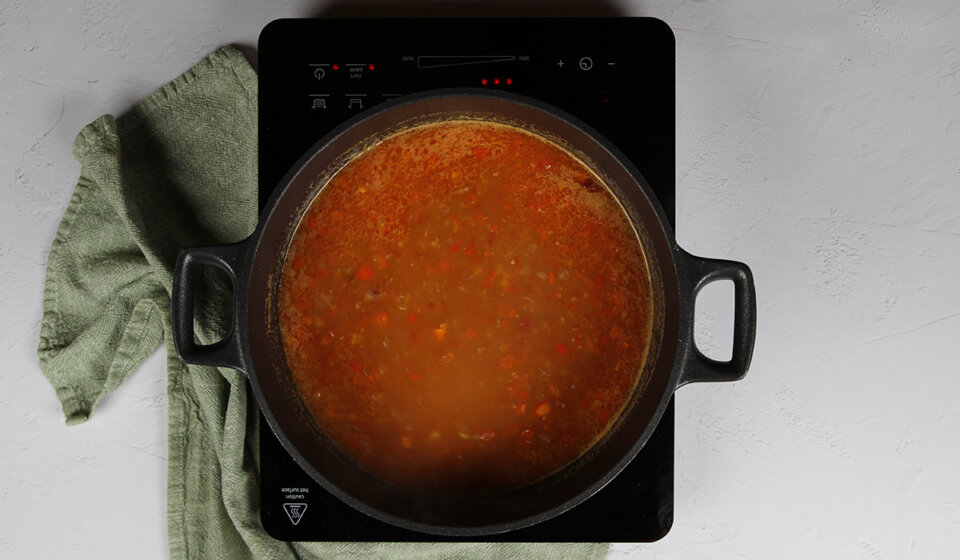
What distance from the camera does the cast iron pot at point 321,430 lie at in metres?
0.76

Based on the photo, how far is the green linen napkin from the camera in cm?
95

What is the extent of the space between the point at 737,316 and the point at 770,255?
0.24 meters

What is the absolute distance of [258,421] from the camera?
3.12ft

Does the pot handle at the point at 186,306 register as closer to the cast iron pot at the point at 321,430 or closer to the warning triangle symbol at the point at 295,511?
the cast iron pot at the point at 321,430

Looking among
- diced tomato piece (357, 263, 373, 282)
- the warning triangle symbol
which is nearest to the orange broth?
diced tomato piece (357, 263, 373, 282)

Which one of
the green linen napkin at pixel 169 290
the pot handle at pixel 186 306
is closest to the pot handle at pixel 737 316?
the green linen napkin at pixel 169 290

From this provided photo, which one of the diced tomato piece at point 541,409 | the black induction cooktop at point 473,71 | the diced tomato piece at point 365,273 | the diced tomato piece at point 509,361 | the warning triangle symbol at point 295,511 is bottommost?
the warning triangle symbol at point 295,511

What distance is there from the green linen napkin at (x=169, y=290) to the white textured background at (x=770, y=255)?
44mm

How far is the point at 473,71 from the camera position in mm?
892

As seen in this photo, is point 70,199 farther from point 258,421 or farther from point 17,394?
point 258,421

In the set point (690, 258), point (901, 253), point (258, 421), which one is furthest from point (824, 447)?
point (258, 421)

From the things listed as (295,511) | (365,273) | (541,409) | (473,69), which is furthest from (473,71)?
(295,511)

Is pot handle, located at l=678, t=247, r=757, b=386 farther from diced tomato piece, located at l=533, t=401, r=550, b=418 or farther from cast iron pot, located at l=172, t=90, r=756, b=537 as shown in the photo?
diced tomato piece, located at l=533, t=401, r=550, b=418

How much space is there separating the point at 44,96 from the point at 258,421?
512 millimetres
